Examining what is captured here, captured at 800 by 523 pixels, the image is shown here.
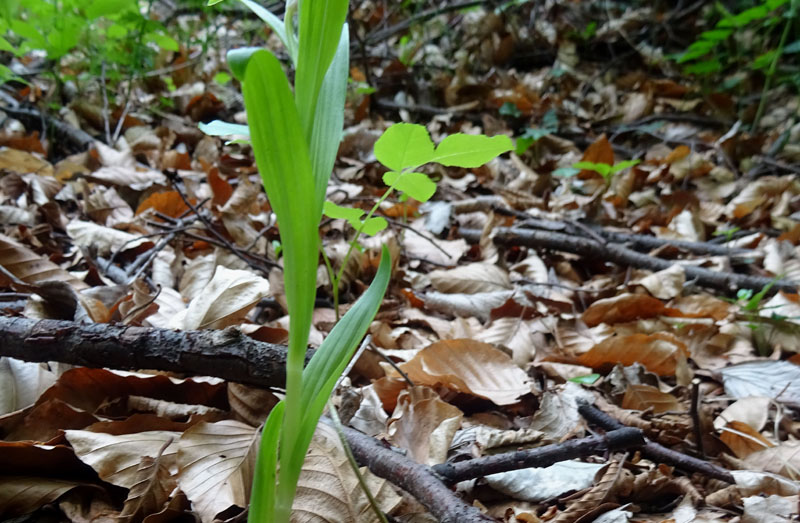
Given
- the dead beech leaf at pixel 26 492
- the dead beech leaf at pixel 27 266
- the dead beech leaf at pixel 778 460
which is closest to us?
the dead beech leaf at pixel 26 492

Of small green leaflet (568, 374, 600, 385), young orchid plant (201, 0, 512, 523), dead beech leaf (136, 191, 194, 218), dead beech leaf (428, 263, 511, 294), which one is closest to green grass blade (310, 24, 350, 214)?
young orchid plant (201, 0, 512, 523)

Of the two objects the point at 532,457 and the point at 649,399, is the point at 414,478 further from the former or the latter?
the point at 649,399

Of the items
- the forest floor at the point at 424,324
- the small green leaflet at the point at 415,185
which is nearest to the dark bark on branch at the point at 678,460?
the forest floor at the point at 424,324

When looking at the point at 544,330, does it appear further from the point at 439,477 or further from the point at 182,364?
the point at 182,364

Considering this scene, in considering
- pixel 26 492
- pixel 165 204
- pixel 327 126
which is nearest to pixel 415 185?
pixel 327 126

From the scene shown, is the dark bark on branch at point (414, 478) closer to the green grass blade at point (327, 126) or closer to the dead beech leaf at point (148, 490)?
the dead beech leaf at point (148, 490)

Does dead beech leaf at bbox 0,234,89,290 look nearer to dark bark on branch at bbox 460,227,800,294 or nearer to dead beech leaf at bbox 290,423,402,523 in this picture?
dead beech leaf at bbox 290,423,402,523

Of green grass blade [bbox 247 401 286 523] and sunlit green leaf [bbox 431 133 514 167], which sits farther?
sunlit green leaf [bbox 431 133 514 167]
